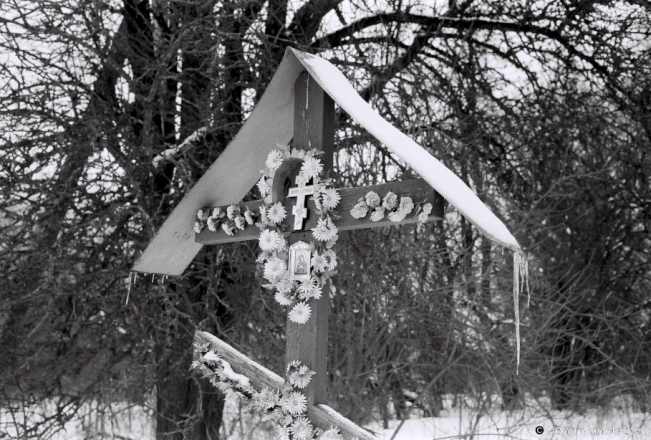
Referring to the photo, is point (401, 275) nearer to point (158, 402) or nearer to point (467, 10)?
point (158, 402)

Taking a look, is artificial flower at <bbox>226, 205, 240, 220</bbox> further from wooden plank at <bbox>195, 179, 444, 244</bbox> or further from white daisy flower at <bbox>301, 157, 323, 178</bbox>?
white daisy flower at <bbox>301, 157, 323, 178</bbox>

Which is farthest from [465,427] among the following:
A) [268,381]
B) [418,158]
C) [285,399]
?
[418,158]

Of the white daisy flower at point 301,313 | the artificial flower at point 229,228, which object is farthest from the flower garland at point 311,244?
the artificial flower at point 229,228

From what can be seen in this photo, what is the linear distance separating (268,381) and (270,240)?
572 millimetres

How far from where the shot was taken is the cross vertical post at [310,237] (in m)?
3.04

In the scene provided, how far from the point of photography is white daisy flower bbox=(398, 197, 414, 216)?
277 cm

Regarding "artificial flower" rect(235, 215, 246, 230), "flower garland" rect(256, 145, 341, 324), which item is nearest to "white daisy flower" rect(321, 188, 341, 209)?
"flower garland" rect(256, 145, 341, 324)

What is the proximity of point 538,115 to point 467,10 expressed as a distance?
1.17 m

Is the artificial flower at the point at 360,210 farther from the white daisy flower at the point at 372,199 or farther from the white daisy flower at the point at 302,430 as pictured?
the white daisy flower at the point at 302,430

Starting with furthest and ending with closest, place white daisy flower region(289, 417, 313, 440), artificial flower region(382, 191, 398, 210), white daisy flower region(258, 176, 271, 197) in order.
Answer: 1. white daisy flower region(258, 176, 271, 197)
2. white daisy flower region(289, 417, 313, 440)
3. artificial flower region(382, 191, 398, 210)

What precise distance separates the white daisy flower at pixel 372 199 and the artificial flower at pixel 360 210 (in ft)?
0.10

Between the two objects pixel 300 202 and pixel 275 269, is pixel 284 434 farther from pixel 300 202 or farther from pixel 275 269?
pixel 300 202

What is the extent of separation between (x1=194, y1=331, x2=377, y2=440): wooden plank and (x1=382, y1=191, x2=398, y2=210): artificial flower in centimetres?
79

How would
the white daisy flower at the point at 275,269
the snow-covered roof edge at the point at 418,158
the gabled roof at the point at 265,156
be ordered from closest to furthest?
the snow-covered roof edge at the point at 418,158
the gabled roof at the point at 265,156
the white daisy flower at the point at 275,269
